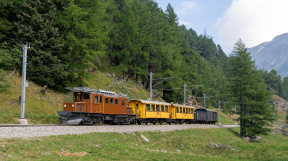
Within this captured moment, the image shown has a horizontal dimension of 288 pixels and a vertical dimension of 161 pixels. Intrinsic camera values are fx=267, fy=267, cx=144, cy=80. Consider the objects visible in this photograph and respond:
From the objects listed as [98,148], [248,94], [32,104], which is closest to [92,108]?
[32,104]

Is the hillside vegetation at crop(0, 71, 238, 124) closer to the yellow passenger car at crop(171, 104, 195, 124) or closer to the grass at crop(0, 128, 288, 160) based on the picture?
the grass at crop(0, 128, 288, 160)

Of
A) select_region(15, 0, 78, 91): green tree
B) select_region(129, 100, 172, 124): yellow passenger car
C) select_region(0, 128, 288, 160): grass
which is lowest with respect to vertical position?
select_region(0, 128, 288, 160): grass

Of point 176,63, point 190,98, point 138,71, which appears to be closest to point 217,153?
point 138,71

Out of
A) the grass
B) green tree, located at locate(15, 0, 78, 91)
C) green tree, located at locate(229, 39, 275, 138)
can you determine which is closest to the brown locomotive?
the grass

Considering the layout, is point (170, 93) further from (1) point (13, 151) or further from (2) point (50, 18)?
(1) point (13, 151)

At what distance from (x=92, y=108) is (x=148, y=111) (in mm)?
10366

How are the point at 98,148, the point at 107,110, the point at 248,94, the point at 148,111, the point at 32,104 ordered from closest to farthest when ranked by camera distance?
the point at 98,148, the point at 107,110, the point at 32,104, the point at 148,111, the point at 248,94

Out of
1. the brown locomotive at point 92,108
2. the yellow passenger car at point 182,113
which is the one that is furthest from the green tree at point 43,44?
the yellow passenger car at point 182,113

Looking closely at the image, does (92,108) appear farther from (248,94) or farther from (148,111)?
(248,94)

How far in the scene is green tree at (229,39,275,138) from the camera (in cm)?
4137

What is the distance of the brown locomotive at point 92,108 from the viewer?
2375cm

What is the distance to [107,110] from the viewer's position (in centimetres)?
2684

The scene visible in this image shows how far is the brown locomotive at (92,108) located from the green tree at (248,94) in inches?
891

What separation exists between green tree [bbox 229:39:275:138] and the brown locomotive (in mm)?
22629
